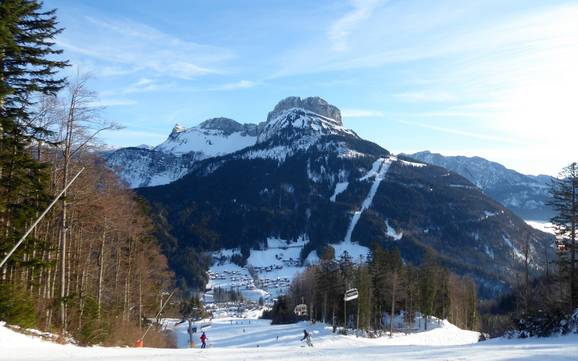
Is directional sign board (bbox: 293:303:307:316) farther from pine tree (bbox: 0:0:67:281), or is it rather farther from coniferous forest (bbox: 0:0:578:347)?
pine tree (bbox: 0:0:67:281)

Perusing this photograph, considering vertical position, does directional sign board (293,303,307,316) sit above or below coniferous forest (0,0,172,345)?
below

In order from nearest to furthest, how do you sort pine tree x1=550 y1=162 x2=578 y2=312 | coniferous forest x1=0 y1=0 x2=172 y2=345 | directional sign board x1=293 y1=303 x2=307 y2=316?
1. coniferous forest x1=0 y1=0 x2=172 y2=345
2. pine tree x1=550 y1=162 x2=578 y2=312
3. directional sign board x1=293 y1=303 x2=307 y2=316

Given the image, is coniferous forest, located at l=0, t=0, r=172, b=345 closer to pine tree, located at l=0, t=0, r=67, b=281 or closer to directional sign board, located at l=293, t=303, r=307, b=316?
pine tree, located at l=0, t=0, r=67, b=281

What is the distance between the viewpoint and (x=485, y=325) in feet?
353

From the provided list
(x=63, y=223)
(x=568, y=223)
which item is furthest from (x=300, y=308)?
(x=63, y=223)

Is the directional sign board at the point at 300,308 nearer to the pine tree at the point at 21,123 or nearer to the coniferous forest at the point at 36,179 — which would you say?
the coniferous forest at the point at 36,179

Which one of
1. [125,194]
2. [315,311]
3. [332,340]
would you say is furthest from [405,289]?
[125,194]

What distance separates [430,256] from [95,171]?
68.0 meters

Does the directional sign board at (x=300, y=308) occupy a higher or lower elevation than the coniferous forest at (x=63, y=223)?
lower

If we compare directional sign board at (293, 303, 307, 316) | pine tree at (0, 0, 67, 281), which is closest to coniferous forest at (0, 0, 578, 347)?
pine tree at (0, 0, 67, 281)

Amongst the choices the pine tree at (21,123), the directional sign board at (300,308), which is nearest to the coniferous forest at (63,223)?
the pine tree at (21,123)

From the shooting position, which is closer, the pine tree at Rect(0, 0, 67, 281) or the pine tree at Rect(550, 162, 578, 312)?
the pine tree at Rect(0, 0, 67, 281)

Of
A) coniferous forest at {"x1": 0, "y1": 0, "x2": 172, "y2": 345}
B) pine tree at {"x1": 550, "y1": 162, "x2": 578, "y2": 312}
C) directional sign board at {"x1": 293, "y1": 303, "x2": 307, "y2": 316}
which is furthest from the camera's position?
directional sign board at {"x1": 293, "y1": 303, "x2": 307, "y2": 316}

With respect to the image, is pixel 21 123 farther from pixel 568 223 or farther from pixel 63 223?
pixel 568 223
